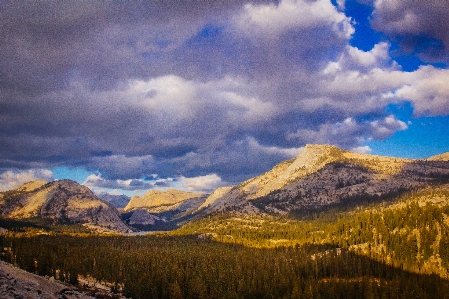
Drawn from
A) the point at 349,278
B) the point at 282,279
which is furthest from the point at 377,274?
the point at 282,279

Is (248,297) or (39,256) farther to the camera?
(39,256)

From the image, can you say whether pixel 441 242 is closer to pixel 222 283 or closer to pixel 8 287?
pixel 222 283

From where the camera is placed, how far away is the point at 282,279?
143 metres

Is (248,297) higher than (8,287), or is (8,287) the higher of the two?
(8,287)

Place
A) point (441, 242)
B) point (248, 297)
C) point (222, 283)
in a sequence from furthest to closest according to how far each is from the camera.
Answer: point (441, 242) < point (222, 283) < point (248, 297)

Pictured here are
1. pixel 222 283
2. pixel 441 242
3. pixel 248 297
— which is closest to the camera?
pixel 248 297

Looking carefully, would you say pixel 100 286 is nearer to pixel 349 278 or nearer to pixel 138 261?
pixel 138 261

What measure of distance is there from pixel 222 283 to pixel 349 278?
69.4 metres

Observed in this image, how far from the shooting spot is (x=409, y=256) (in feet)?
616

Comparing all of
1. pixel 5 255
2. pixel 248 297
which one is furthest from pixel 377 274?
pixel 5 255

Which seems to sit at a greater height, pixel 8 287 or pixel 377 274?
pixel 8 287

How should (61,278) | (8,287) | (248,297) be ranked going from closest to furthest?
(8,287), (248,297), (61,278)

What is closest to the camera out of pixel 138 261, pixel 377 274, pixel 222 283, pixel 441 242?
pixel 222 283

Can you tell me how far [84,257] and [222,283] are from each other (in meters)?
101
